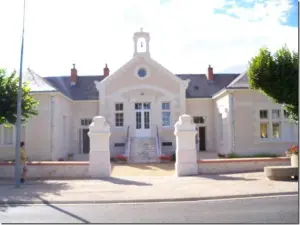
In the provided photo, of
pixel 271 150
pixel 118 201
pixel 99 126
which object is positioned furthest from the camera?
pixel 271 150

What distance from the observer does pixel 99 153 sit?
52.0 feet

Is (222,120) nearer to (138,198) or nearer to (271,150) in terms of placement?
(271,150)

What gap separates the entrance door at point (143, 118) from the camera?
27.7m

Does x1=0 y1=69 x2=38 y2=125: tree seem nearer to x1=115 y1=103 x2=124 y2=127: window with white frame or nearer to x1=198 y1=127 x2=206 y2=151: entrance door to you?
x1=115 y1=103 x2=124 y2=127: window with white frame

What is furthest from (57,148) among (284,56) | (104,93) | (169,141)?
(284,56)

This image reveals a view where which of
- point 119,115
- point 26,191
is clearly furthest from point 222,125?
point 26,191

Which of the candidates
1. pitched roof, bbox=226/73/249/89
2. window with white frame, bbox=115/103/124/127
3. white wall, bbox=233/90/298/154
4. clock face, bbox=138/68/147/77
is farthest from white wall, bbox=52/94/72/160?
white wall, bbox=233/90/298/154

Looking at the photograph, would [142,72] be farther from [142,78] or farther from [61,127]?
[61,127]

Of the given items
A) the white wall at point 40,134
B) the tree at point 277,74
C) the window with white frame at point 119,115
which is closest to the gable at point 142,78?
the window with white frame at point 119,115

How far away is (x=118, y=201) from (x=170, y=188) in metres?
2.62

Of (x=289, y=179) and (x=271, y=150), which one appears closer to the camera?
(x=289, y=179)

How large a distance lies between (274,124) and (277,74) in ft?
34.1

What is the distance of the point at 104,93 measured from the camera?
27.9m

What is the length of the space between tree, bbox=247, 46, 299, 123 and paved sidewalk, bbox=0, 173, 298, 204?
3.63m
